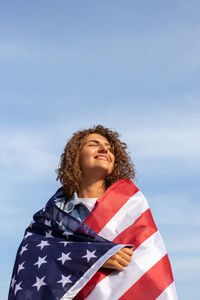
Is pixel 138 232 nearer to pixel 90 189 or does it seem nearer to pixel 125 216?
pixel 125 216

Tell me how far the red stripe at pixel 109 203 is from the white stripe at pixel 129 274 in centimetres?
50

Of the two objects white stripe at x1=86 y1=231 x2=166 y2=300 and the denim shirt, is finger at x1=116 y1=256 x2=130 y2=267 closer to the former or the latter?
white stripe at x1=86 y1=231 x2=166 y2=300

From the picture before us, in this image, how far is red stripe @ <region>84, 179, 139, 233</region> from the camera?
526 cm

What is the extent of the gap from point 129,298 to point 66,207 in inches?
49.5

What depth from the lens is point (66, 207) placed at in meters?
5.49

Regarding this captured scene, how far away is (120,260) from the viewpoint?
4816mm

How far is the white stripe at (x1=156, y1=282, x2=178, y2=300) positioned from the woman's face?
1.52m

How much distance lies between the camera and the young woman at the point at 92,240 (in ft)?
15.7

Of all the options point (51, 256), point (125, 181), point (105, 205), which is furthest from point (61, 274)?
point (125, 181)

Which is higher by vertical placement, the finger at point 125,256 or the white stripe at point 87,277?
the finger at point 125,256

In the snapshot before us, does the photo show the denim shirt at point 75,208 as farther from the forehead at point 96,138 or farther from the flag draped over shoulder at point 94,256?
the forehead at point 96,138

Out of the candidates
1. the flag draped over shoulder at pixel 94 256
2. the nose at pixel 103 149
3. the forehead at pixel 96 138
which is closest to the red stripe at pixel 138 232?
the flag draped over shoulder at pixel 94 256

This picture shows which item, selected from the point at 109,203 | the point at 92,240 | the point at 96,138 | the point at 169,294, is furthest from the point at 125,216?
the point at 96,138

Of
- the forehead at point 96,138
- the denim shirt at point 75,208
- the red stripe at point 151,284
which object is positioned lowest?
the red stripe at point 151,284
